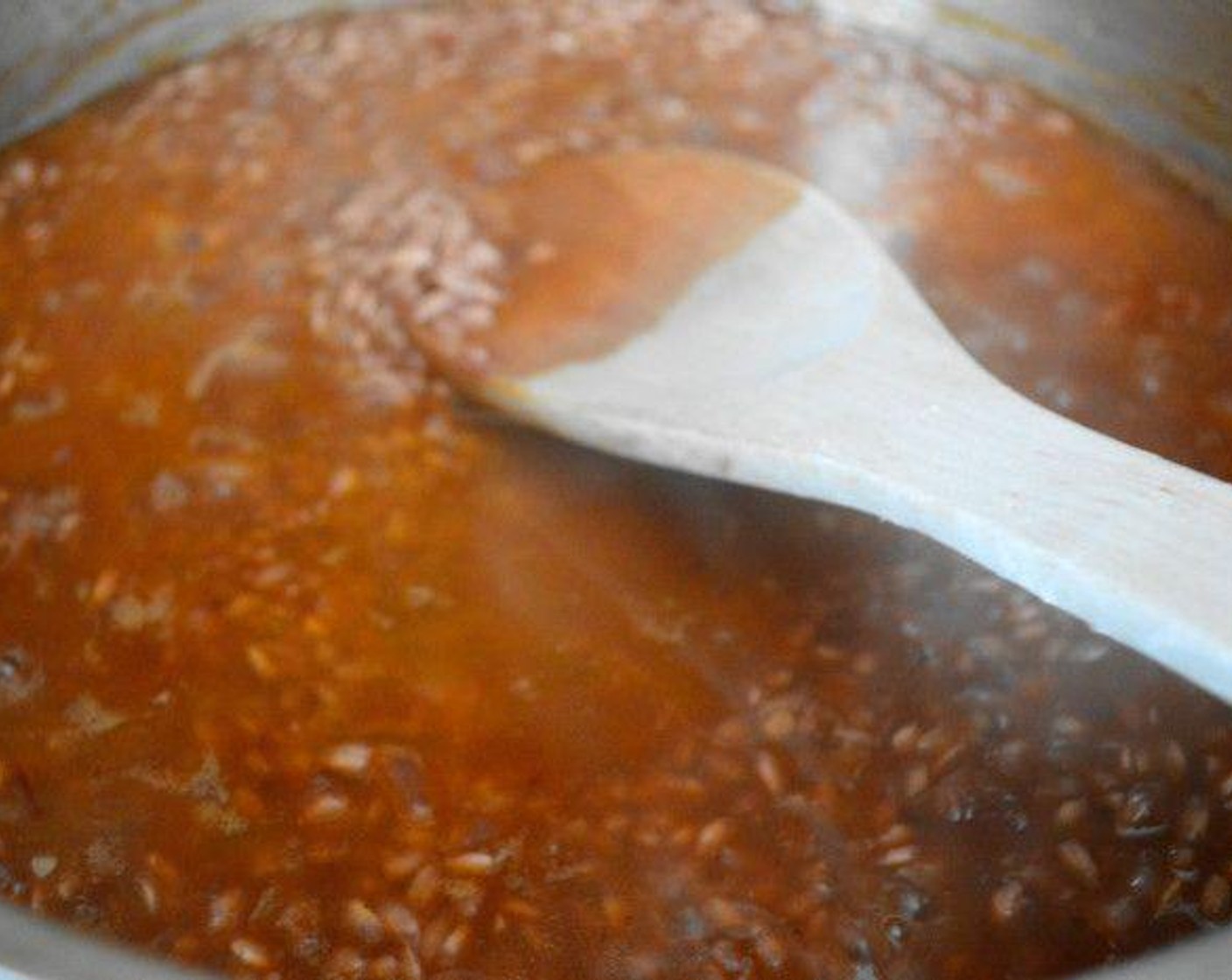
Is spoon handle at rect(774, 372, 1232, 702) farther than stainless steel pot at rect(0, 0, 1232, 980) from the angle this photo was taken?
No

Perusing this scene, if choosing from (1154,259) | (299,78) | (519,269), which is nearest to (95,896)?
(519,269)

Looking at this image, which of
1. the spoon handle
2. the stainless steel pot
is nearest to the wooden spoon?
the spoon handle

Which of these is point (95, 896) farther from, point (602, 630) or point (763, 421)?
point (763, 421)

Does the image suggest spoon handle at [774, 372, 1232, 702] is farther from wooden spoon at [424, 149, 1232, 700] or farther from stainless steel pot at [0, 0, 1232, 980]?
stainless steel pot at [0, 0, 1232, 980]

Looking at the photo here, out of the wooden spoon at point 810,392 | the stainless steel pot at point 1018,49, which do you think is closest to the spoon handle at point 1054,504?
the wooden spoon at point 810,392

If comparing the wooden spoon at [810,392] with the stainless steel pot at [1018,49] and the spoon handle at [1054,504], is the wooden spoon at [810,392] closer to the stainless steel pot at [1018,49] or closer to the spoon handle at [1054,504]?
the spoon handle at [1054,504]

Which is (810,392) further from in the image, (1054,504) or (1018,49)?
(1018,49)
